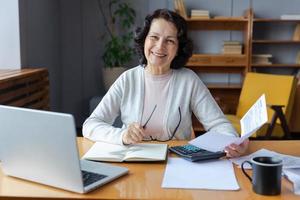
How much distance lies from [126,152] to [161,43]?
25.2 inches

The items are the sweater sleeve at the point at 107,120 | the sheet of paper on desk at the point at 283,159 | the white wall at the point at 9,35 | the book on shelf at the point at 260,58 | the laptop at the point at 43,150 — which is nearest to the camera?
the laptop at the point at 43,150

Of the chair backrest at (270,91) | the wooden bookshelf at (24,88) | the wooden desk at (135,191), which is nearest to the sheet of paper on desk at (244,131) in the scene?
the wooden desk at (135,191)

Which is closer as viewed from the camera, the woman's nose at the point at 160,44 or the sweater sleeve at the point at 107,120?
the sweater sleeve at the point at 107,120

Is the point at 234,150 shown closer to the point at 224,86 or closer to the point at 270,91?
the point at 270,91

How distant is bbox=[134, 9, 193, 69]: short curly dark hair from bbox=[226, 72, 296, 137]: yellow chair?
73.4 inches

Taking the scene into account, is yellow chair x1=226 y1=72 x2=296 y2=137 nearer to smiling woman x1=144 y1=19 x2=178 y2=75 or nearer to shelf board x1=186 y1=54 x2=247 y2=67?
shelf board x1=186 y1=54 x2=247 y2=67

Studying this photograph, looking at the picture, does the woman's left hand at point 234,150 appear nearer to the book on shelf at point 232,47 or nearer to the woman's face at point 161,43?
the woman's face at point 161,43

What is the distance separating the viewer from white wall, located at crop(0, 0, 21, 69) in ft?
11.2

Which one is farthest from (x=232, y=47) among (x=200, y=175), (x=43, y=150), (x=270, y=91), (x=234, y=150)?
(x=43, y=150)

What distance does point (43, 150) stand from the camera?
3.63 feet

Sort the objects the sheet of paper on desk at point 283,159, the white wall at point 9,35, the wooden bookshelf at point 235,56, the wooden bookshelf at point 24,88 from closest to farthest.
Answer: the sheet of paper on desk at point 283,159 < the wooden bookshelf at point 24,88 < the white wall at point 9,35 < the wooden bookshelf at point 235,56

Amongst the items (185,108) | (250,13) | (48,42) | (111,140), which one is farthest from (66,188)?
(250,13)

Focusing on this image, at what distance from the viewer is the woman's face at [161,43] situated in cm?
191

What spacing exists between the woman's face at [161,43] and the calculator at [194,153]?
1.73 feet
